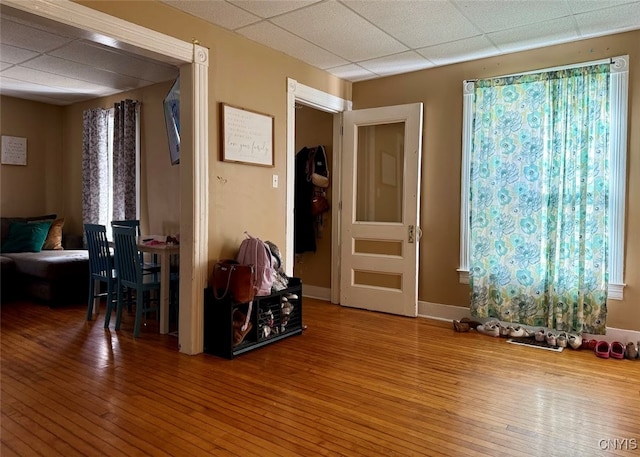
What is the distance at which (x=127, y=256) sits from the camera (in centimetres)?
396

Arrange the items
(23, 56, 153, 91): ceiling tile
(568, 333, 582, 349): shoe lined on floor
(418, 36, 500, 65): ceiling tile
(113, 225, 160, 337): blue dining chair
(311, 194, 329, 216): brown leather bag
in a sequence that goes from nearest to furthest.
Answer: (568, 333, 582, 349): shoe lined on floor < (418, 36, 500, 65): ceiling tile < (113, 225, 160, 337): blue dining chair < (23, 56, 153, 91): ceiling tile < (311, 194, 329, 216): brown leather bag

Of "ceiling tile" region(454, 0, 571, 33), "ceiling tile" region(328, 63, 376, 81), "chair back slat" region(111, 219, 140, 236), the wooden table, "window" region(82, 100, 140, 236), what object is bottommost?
the wooden table

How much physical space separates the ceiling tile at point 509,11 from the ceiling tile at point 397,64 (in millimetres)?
818

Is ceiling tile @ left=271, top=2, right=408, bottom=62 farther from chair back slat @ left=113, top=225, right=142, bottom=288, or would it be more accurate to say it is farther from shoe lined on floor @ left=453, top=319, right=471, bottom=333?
shoe lined on floor @ left=453, top=319, right=471, bottom=333

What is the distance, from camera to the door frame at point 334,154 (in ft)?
13.5

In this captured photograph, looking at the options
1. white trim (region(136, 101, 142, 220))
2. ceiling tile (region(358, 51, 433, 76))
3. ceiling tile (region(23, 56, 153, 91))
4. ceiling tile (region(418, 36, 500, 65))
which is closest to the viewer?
ceiling tile (region(418, 36, 500, 65))

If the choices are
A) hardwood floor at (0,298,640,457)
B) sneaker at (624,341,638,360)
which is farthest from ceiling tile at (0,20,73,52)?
sneaker at (624,341,638,360)

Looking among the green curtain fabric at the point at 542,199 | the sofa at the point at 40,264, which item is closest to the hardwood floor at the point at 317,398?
the green curtain fabric at the point at 542,199

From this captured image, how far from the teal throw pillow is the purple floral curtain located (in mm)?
1108

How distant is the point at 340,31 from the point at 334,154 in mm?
1707

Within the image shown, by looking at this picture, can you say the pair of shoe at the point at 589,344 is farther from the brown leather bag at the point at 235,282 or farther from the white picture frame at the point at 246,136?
the white picture frame at the point at 246,136

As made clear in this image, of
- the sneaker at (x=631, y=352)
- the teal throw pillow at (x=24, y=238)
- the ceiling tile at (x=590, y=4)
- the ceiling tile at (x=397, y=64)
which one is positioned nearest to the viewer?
the ceiling tile at (x=590, y=4)

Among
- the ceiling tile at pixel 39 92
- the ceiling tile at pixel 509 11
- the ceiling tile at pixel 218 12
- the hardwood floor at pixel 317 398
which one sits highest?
the ceiling tile at pixel 39 92

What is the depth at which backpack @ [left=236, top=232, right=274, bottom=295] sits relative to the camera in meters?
3.41
